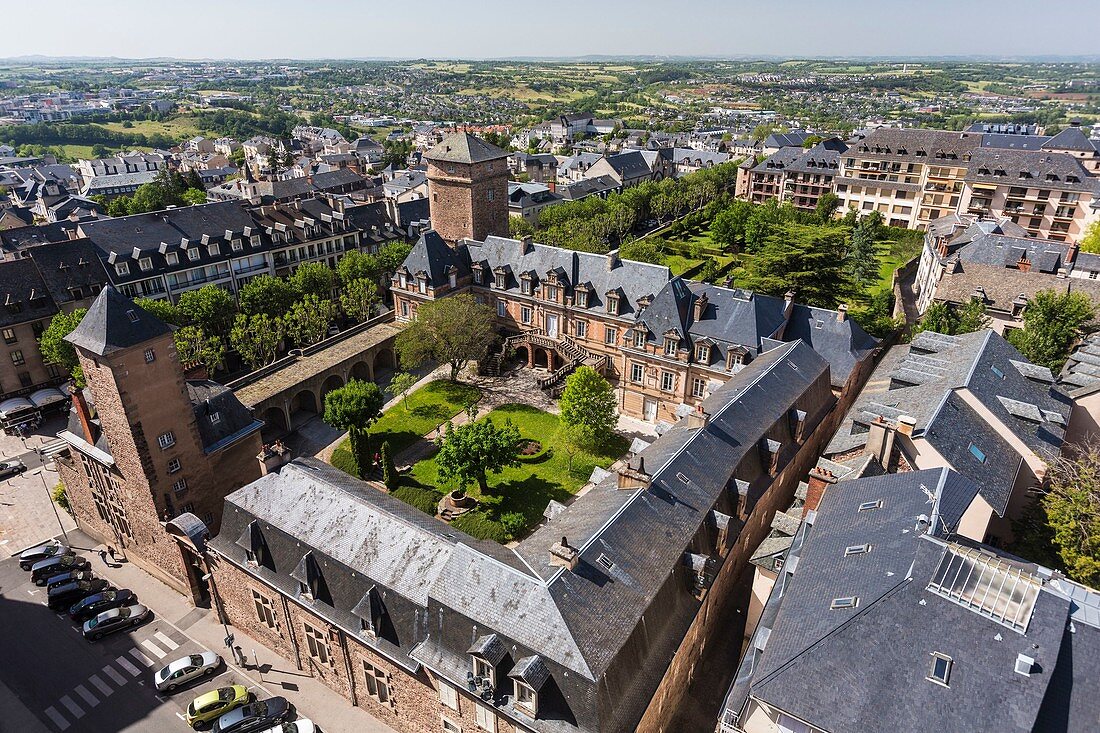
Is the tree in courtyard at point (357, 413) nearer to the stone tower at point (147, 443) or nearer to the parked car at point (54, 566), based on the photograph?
the stone tower at point (147, 443)

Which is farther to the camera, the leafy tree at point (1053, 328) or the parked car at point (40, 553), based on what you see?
the leafy tree at point (1053, 328)

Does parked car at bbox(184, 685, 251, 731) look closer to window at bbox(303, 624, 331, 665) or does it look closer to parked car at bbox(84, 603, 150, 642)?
window at bbox(303, 624, 331, 665)

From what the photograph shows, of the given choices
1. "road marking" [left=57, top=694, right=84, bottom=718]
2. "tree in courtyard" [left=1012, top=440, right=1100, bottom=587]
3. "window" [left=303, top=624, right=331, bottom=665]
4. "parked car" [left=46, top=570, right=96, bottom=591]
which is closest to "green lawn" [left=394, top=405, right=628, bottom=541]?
"window" [left=303, top=624, right=331, bottom=665]

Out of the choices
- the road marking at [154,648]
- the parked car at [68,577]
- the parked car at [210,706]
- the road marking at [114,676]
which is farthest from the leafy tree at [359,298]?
the parked car at [210,706]

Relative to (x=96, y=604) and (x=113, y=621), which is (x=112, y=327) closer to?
(x=113, y=621)

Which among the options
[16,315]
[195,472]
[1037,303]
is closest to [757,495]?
[195,472]

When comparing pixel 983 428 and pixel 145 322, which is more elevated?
pixel 145 322

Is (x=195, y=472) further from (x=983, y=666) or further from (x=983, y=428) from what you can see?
(x=983, y=428)
